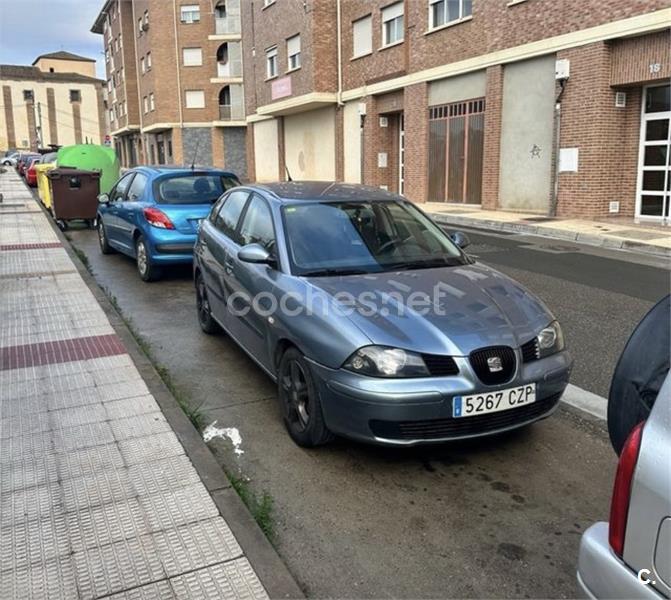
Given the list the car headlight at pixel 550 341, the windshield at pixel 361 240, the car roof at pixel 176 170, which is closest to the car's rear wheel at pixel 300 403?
the windshield at pixel 361 240

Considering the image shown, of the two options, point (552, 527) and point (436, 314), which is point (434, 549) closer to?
point (552, 527)

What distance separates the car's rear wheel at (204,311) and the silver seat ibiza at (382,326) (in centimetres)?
103

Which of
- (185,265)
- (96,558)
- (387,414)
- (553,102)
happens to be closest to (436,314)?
(387,414)

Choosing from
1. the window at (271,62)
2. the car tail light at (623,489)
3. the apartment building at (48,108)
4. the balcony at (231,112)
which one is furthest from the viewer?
the apartment building at (48,108)

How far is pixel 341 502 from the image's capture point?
335cm

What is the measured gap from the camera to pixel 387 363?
133 inches

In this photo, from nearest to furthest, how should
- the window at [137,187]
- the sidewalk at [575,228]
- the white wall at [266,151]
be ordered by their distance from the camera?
the window at [137,187] → the sidewalk at [575,228] → the white wall at [266,151]

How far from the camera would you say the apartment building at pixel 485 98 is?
1441 centimetres

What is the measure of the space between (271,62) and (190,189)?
23.3 m

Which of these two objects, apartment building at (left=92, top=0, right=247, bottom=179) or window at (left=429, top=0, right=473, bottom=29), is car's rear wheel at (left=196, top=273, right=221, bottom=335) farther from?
apartment building at (left=92, top=0, right=247, bottom=179)

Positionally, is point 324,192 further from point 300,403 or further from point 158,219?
point 158,219

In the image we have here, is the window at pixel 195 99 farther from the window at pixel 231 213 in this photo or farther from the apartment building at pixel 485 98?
the window at pixel 231 213

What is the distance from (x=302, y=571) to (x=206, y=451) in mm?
1120

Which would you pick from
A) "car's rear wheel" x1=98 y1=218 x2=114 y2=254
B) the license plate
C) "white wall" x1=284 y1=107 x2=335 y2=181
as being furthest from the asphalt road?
"white wall" x1=284 y1=107 x2=335 y2=181
